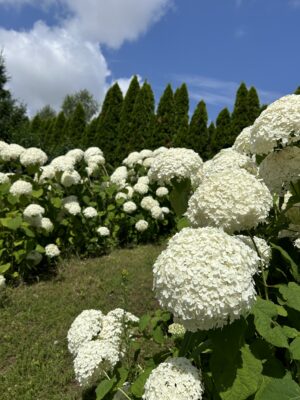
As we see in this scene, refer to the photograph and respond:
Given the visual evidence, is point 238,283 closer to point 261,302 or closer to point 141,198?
point 261,302

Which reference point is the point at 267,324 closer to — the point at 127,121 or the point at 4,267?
the point at 4,267

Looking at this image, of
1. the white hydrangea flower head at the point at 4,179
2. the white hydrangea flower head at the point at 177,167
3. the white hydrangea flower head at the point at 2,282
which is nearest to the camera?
the white hydrangea flower head at the point at 177,167

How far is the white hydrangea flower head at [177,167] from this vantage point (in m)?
2.20

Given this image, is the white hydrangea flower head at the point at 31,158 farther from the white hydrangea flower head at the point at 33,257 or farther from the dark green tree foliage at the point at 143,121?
the dark green tree foliage at the point at 143,121

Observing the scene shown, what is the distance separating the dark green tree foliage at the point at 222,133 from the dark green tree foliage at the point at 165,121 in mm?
1476

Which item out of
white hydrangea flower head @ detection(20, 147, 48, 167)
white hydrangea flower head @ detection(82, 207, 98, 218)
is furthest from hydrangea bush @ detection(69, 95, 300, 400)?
white hydrangea flower head @ detection(82, 207, 98, 218)

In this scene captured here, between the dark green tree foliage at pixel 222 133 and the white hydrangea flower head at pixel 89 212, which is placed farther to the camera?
the dark green tree foliage at pixel 222 133

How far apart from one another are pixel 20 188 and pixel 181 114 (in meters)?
11.4

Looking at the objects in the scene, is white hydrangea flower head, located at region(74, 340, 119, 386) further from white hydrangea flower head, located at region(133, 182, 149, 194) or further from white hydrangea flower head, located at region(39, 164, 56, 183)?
white hydrangea flower head, located at region(133, 182, 149, 194)

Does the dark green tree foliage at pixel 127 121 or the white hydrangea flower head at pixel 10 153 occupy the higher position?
the dark green tree foliage at pixel 127 121

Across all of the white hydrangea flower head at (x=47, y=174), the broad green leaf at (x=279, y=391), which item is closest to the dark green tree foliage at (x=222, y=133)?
the white hydrangea flower head at (x=47, y=174)

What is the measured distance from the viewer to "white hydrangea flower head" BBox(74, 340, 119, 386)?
6.78 ft

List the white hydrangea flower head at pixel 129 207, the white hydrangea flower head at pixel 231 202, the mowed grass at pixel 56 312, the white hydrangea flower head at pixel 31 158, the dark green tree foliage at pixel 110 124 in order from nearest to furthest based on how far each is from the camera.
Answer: the white hydrangea flower head at pixel 231 202 → the mowed grass at pixel 56 312 → the white hydrangea flower head at pixel 31 158 → the white hydrangea flower head at pixel 129 207 → the dark green tree foliage at pixel 110 124

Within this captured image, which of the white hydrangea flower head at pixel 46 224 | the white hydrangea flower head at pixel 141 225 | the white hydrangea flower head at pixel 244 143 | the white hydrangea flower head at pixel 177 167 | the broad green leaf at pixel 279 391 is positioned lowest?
the white hydrangea flower head at pixel 141 225
